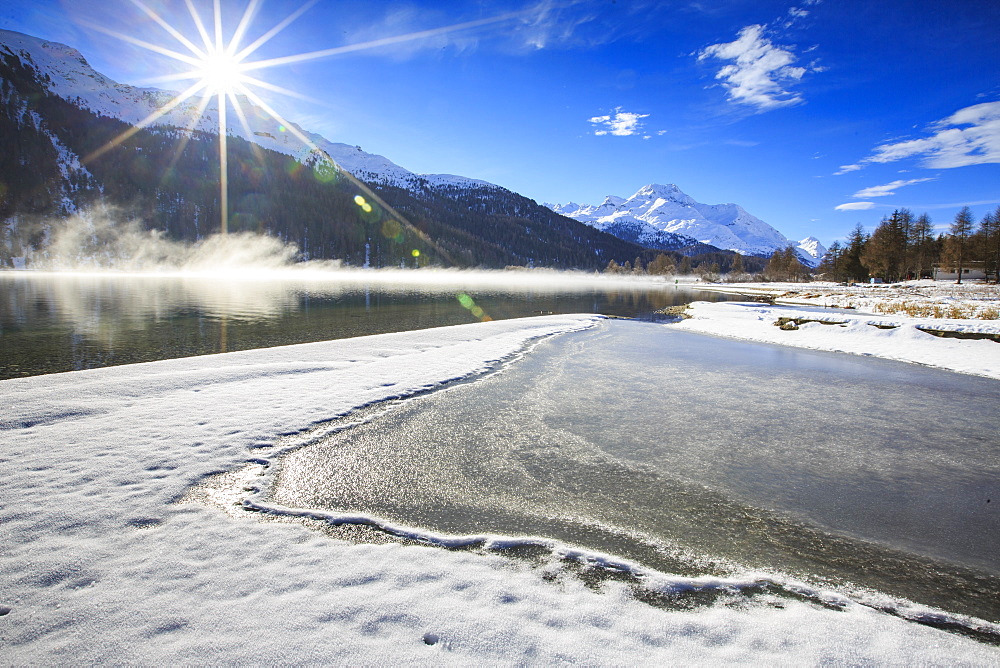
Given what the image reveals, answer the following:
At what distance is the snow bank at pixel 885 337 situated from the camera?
600 inches

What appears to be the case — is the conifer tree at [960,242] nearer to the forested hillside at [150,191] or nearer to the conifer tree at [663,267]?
the conifer tree at [663,267]

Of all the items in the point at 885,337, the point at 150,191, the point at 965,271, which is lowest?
the point at 885,337

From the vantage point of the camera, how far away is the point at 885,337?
18750 mm

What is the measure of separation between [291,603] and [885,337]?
79.9 feet

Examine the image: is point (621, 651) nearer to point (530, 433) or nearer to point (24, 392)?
point (530, 433)

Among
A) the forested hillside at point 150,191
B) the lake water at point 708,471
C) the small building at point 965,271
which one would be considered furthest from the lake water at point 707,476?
the forested hillside at point 150,191

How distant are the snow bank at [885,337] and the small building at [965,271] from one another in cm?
6973

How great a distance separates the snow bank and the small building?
69732 mm

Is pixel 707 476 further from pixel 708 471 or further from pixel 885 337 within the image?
pixel 885 337

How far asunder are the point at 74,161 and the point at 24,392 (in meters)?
236

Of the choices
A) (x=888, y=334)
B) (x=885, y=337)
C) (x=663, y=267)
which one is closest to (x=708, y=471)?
(x=885, y=337)

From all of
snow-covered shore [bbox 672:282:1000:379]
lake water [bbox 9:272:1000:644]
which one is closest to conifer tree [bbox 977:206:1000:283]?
snow-covered shore [bbox 672:282:1000:379]

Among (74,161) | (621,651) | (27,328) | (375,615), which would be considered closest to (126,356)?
(27,328)

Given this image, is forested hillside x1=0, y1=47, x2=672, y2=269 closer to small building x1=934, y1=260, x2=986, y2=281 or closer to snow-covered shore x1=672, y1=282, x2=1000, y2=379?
small building x1=934, y1=260, x2=986, y2=281
